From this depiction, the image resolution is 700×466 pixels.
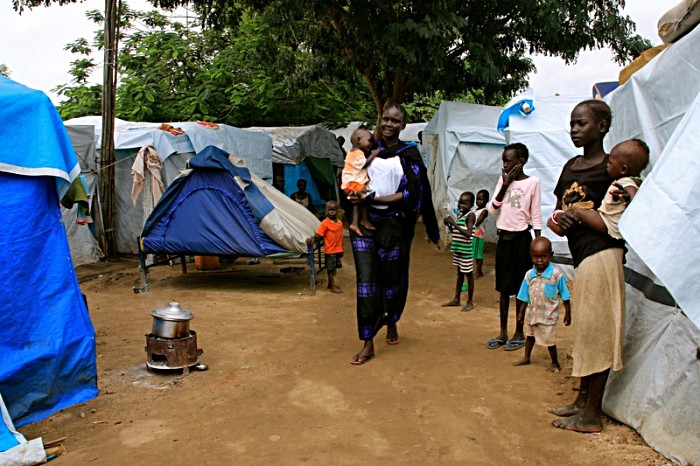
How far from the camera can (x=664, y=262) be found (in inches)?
90.7

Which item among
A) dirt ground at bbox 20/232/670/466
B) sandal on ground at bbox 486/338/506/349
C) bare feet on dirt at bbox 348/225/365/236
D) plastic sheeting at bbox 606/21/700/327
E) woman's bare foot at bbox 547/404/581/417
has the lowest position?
dirt ground at bbox 20/232/670/466

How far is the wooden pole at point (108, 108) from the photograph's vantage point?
991 cm

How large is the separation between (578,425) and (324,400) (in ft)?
4.98

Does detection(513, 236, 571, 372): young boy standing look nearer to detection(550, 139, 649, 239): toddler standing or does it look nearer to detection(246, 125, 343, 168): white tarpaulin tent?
detection(550, 139, 649, 239): toddler standing

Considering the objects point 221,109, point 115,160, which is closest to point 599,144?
point 115,160

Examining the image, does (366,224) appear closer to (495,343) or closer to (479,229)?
(495,343)

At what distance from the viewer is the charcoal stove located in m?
4.64

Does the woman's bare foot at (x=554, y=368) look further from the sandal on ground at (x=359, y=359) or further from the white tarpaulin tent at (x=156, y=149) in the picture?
the white tarpaulin tent at (x=156, y=149)

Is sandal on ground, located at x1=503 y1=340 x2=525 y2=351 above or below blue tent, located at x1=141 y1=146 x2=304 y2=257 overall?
below

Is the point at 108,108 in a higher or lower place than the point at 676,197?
higher

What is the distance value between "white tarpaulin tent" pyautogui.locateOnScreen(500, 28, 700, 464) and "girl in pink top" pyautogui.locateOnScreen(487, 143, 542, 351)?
0.92 meters

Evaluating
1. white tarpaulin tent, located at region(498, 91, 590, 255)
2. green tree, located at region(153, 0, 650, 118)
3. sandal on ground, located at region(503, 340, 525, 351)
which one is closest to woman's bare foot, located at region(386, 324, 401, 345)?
sandal on ground, located at region(503, 340, 525, 351)

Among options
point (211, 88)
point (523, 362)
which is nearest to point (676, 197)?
point (523, 362)

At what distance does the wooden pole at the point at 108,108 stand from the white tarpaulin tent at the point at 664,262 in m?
7.92
